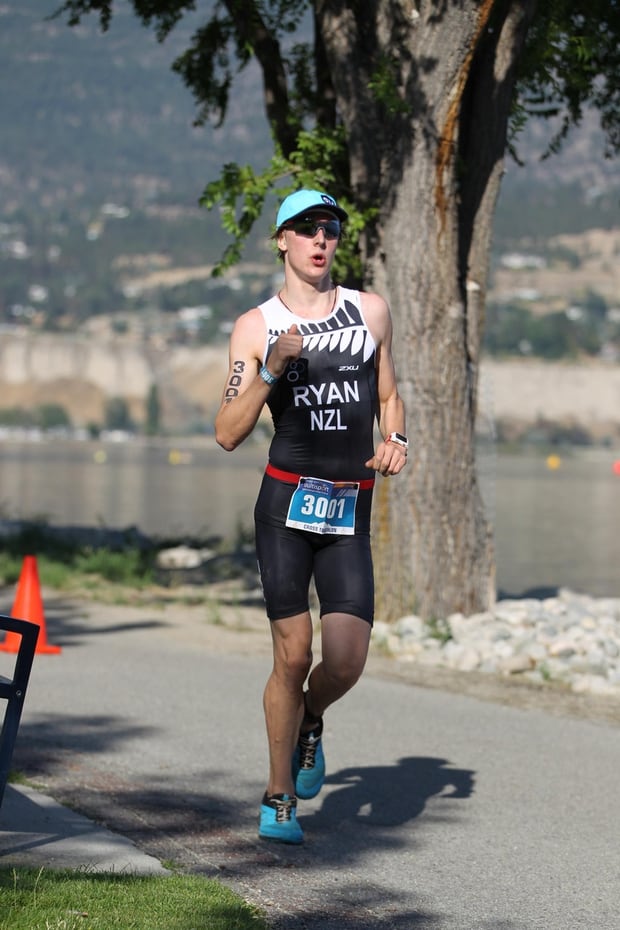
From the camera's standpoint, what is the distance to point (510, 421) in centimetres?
19750

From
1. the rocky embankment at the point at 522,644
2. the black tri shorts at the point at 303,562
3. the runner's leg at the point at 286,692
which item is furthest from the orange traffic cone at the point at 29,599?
the black tri shorts at the point at 303,562

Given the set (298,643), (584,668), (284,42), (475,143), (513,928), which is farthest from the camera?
(284,42)

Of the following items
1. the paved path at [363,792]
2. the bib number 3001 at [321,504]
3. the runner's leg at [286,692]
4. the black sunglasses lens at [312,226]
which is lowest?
the paved path at [363,792]

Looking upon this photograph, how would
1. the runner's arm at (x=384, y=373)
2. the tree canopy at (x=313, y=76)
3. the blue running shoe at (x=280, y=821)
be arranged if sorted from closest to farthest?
the runner's arm at (x=384, y=373) → the blue running shoe at (x=280, y=821) → the tree canopy at (x=313, y=76)

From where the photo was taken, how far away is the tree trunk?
11.3 metres

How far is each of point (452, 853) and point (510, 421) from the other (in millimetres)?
193492

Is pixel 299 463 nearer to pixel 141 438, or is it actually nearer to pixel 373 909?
pixel 373 909

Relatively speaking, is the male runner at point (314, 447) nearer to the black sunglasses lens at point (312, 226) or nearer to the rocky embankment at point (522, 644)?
the black sunglasses lens at point (312, 226)

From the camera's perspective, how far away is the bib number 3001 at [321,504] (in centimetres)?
536

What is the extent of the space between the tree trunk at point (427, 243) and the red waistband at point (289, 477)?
20.0ft

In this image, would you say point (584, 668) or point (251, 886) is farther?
point (584, 668)

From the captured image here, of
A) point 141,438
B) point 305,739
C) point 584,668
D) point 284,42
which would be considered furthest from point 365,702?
point 141,438

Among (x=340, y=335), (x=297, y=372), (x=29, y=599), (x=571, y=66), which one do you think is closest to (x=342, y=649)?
(x=297, y=372)

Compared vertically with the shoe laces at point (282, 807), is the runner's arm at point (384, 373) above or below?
above
